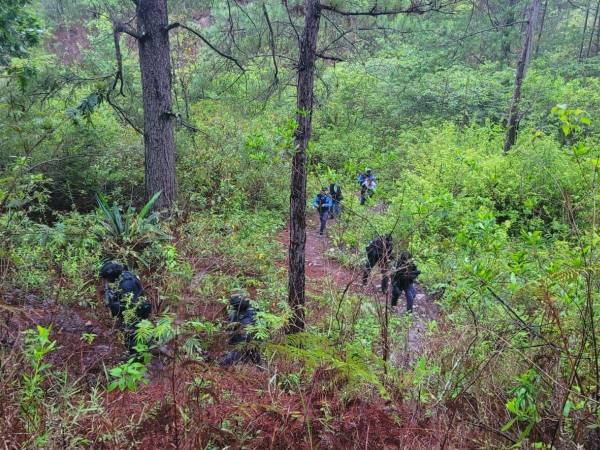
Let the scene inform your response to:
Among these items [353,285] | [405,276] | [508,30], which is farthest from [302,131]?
[508,30]

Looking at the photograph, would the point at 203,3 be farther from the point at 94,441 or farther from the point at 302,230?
the point at 94,441

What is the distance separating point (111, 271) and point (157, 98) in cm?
387

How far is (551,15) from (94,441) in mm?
29767

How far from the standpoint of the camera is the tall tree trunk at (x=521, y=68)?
13.3 meters

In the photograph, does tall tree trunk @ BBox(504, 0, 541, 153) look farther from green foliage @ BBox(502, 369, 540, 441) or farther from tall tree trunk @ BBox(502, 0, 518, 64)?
green foliage @ BBox(502, 369, 540, 441)

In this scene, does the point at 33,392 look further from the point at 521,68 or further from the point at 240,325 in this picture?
the point at 521,68

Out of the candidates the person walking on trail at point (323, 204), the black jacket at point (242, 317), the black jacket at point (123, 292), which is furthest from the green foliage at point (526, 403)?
the person walking on trail at point (323, 204)

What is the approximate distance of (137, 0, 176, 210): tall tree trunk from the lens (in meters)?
7.27

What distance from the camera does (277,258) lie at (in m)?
9.19

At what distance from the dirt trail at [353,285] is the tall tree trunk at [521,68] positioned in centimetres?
682

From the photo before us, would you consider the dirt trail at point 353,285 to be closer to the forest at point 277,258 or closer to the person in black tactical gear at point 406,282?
the forest at point 277,258

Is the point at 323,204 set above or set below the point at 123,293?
below

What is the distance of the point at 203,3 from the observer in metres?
8.20

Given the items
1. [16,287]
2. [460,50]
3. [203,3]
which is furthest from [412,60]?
[16,287]
